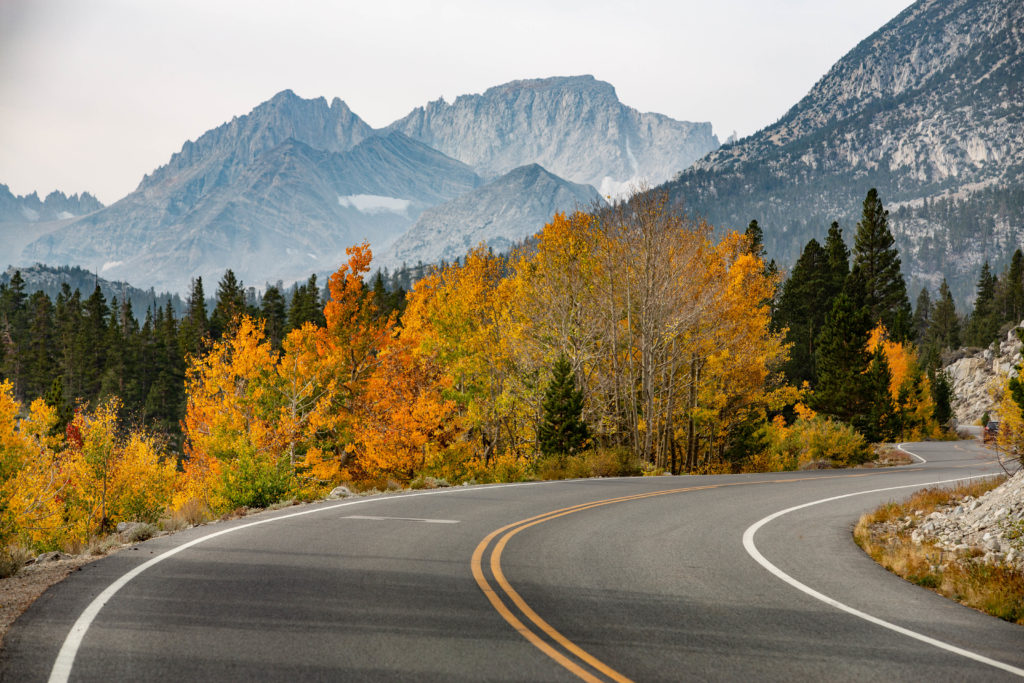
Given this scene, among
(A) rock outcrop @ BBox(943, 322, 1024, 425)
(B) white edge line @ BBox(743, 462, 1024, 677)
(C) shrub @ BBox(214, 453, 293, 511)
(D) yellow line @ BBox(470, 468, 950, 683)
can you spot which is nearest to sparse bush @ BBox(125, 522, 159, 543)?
(C) shrub @ BBox(214, 453, 293, 511)

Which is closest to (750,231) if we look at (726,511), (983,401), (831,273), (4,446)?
(831,273)

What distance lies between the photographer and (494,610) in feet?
21.8

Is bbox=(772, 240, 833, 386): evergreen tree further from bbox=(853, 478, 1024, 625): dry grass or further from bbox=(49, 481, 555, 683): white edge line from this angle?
bbox=(49, 481, 555, 683): white edge line

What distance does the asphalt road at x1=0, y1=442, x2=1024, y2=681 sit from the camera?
210 inches

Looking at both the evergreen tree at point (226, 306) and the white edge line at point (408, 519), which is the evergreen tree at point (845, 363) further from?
the evergreen tree at point (226, 306)

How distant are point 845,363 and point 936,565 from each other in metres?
36.6

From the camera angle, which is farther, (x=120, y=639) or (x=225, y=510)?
(x=225, y=510)

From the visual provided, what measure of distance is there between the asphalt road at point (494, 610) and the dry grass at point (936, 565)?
0.33 m

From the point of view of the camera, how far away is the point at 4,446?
617 inches

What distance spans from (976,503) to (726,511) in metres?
4.27

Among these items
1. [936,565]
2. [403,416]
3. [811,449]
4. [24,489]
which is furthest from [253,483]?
[811,449]

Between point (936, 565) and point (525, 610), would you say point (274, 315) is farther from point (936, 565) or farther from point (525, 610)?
point (525, 610)

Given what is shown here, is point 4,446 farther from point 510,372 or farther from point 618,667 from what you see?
point 510,372

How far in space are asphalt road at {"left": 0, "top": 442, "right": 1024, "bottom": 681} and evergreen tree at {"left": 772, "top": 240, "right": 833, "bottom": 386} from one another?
176ft
